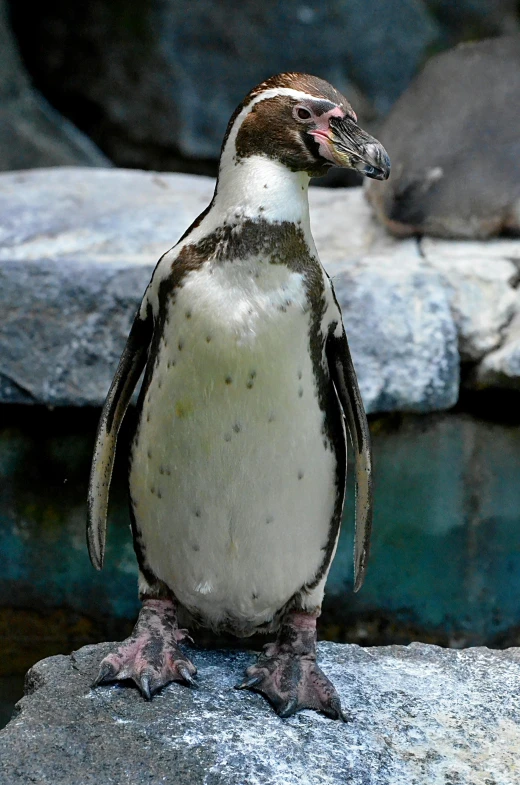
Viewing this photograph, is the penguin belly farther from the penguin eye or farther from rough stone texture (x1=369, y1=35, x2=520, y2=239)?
rough stone texture (x1=369, y1=35, x2=520, y2=239)

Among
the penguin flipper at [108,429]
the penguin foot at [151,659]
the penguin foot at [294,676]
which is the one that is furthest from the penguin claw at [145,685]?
the penguin flipper at [108,429]

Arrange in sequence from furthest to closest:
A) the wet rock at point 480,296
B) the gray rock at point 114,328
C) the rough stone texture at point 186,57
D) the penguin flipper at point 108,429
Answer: the rough stone texture at point 186,57, the wet rock at point 480,296, the gray rock at point 114,328, the penguin flipper at point 108,429

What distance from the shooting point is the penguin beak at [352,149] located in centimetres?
181

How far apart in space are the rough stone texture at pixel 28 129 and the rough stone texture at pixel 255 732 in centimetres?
438

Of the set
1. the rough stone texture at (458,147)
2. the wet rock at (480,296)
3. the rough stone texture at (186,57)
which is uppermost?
the rough stone texture at (186,57)

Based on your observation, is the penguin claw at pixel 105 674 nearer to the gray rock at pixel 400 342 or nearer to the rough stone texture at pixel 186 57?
the gray rock at pixel 400 342

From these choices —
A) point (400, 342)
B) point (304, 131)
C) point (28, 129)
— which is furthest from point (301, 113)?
point (28, 129)

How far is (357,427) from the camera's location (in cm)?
214

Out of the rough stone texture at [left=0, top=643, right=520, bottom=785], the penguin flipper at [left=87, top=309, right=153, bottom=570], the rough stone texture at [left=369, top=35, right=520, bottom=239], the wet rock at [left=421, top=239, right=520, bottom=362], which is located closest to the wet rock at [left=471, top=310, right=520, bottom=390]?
the wet rock at [left=421, top=239, right=520, bottom=362]

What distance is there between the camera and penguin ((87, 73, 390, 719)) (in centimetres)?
189

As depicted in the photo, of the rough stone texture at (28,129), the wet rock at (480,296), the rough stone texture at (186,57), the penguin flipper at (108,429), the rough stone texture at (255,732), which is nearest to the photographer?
the rough stone texture at (255,732)

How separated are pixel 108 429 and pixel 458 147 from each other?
229 cm

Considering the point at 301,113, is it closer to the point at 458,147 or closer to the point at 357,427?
the point at 357,427

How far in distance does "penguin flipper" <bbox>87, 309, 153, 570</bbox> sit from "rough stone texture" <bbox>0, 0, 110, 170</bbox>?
13.7ft
